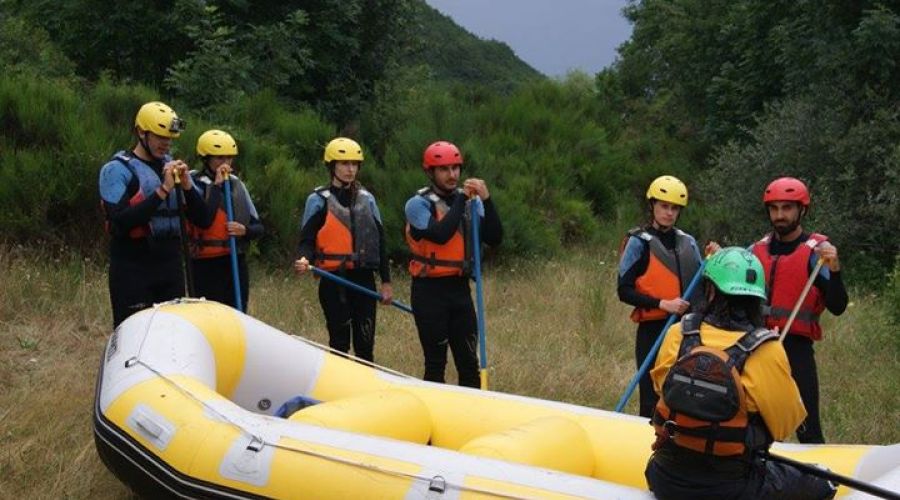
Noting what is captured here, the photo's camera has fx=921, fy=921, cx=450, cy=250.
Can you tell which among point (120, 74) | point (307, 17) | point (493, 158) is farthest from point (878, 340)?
point (120, 74)

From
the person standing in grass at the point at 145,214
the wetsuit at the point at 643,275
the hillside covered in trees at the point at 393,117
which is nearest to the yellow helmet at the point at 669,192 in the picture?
the wetsuit at the point at 643,275

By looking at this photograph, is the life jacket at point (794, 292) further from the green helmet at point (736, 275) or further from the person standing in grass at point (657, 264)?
the green helmet at point (736, 275)

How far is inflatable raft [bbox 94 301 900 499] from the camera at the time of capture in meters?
3.31

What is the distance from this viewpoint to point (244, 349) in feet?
15.6

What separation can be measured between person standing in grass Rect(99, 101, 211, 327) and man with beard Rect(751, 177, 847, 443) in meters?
2.95

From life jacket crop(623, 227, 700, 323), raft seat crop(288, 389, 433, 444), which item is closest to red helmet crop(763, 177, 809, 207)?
life jacket crop(623, 227, 700, 323)

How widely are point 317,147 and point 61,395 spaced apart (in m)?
6.55

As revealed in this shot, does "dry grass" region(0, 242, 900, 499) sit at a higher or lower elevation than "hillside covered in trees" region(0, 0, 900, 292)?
lower

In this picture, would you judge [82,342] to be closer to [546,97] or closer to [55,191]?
[55,191]

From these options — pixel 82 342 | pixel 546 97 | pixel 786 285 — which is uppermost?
pixel 546 97

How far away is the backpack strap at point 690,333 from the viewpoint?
291cm

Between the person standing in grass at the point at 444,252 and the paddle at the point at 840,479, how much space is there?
231cm

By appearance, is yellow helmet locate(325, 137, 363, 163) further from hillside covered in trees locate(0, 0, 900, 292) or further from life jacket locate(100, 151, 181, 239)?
hillside covered in trees locate(0, 0, 900, 292)

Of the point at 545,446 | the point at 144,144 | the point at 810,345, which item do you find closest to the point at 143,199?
the point at 144,144
